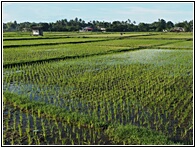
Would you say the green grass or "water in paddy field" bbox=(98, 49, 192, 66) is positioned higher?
"water in paddy field" bbox=(98, 49, 192, 66)

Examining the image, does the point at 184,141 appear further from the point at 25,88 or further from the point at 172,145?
the point at 25,88

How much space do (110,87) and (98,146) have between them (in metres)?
4.01

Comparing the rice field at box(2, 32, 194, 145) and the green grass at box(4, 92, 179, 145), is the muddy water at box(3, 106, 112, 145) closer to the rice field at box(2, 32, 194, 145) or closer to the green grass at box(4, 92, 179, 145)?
the rice field at box(2, 32, 194, 145)

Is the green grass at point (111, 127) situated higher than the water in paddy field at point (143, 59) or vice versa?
the water in paddy field at point (143, 59)

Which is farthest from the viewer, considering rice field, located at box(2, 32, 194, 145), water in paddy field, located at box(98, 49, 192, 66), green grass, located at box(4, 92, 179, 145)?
water in paddy field, located at box(98, 49, 192, 66)

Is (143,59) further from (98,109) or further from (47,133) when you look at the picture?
(47,133)

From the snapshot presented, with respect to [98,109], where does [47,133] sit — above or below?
below

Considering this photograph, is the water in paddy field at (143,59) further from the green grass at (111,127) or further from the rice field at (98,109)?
the green grass at (111,127)

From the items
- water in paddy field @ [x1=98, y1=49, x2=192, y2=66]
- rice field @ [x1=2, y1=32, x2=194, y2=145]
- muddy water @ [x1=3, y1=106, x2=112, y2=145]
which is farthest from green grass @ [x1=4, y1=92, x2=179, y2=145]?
water in paddy field @ [x1=98, y1=49, x2=192, y2=66]

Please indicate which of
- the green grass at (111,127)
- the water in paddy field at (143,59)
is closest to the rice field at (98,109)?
the green grass at (111,127)

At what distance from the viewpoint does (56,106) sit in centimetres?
588

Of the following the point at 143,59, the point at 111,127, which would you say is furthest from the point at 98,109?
the point at 143,59

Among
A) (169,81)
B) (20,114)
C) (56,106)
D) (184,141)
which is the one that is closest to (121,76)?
(169,81)

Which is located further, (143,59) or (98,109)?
(143,59)
